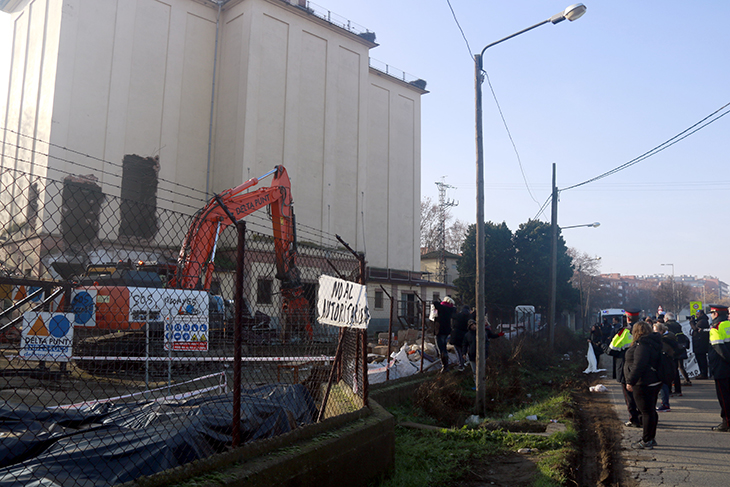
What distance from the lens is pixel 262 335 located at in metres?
7.49

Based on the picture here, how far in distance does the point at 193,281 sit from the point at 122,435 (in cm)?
460

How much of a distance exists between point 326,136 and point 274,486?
100 ft

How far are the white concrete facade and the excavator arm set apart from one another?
1071 cm

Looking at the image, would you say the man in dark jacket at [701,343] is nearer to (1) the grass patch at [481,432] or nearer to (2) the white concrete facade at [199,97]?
(1) the grass patch at [481,432]

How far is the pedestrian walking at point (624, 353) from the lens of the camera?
854cm

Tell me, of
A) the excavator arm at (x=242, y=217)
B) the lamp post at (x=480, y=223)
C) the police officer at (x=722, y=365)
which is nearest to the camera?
the police officer at (x=722, y=365)

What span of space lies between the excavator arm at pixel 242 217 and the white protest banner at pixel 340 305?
158 inches

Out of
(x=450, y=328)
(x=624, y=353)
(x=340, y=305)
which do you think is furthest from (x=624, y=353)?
(x=340, y=305)

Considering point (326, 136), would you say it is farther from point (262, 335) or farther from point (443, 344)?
point (262, 335)

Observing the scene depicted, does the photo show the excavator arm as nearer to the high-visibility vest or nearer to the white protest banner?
the white protest banner

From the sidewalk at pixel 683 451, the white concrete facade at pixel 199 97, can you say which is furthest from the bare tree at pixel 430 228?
the sidewalk at pixel 683 451

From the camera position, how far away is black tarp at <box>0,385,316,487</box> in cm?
353

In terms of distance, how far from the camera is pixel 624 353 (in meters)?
10.3

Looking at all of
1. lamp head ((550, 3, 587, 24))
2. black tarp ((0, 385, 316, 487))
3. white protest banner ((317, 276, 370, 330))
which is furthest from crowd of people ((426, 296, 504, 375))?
black tarp ((0, 385, 316, 487))
